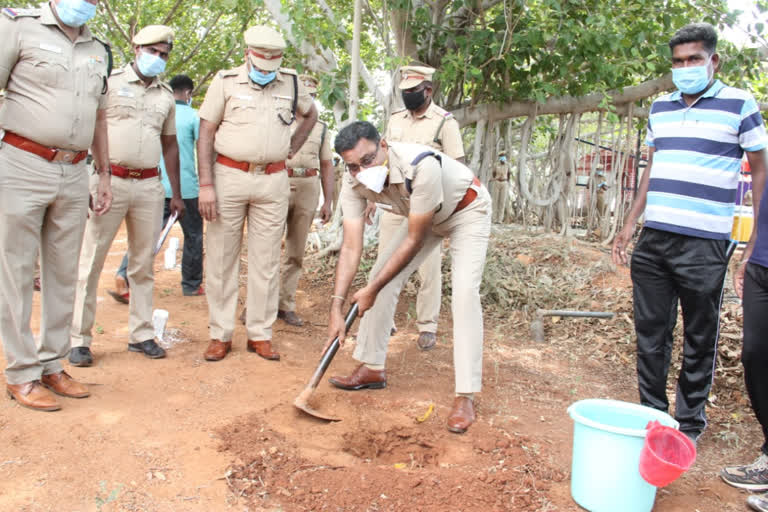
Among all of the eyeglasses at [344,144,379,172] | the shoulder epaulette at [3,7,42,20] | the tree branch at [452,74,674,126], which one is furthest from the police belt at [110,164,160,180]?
the tree branch at [452,74,674,126]

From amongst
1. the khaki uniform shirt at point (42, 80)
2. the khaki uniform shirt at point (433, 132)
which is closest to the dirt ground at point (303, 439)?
the khaki uniform shirt at point (42, 80)

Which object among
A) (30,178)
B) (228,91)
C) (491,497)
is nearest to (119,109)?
(228,91)

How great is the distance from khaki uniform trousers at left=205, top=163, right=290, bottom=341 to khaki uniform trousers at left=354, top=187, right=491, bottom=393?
78 cm

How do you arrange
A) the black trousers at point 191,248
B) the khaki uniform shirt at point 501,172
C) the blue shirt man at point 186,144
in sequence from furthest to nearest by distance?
1. the khaki uniform shirt at point 501,172
2. the black trousers at point 191,248
3. the blue shirt man at point 186,144

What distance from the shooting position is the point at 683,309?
Result: 2.98 metres

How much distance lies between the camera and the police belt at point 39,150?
2.78 m

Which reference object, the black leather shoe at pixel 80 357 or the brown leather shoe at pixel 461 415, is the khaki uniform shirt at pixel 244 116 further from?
the brown leather shoe at pixel 461 415

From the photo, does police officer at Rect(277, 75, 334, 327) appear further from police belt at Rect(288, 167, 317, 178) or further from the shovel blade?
the shovel blade

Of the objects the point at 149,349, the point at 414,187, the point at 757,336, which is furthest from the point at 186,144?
the point at 757,336

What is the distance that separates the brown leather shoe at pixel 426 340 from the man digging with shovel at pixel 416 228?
0.98m

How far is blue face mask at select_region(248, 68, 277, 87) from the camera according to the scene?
12.0 feet

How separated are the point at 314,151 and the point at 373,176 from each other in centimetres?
211

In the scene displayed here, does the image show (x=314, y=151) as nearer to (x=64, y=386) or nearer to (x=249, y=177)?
(x=249, y=177)

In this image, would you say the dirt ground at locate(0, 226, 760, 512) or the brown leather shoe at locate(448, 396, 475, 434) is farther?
the brown leather shoe at locate(448, 396, 475, 434)
